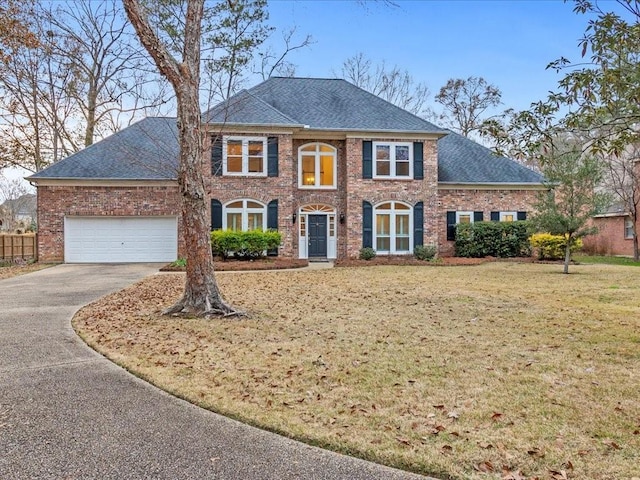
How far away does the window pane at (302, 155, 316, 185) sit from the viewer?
19.6 metres

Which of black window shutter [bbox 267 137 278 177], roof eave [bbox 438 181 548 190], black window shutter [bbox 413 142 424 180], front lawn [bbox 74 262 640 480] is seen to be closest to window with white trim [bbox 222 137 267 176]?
black window shutter [bbox 267 137 278 177]

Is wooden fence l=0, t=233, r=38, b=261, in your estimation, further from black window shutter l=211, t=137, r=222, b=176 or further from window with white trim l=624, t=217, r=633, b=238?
window with white trim l=624, t=217, r=633, b=238

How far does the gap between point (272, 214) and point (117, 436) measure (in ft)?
51.1

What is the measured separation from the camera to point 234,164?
60.5 feet

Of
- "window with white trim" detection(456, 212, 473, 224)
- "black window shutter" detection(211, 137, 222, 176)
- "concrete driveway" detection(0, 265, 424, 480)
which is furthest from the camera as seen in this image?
"window with white trim" detection(456, 212, 473, 224)

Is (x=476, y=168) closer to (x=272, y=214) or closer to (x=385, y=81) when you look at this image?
(x=272, y=214)

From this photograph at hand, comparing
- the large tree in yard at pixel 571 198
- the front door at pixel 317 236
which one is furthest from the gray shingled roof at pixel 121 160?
the large tree in yard at pixel 571 198

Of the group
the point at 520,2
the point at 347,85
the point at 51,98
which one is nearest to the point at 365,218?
the point at 347,85

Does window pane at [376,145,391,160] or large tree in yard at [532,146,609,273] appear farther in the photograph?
window pane at [376,145,391,160]

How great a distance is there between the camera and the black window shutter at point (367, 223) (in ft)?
63.4

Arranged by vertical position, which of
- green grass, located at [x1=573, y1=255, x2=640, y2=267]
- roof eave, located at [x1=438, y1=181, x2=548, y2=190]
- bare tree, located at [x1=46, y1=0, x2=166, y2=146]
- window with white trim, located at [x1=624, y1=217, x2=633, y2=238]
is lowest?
green grass, located at [x1=573, y1=255, x2=640, y2=267]

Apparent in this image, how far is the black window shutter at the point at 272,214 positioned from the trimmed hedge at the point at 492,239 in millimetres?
8216

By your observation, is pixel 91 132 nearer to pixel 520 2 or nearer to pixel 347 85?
pixel 347 85

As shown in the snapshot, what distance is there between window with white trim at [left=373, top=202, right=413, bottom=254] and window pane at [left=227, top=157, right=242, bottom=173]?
6.01 metres
